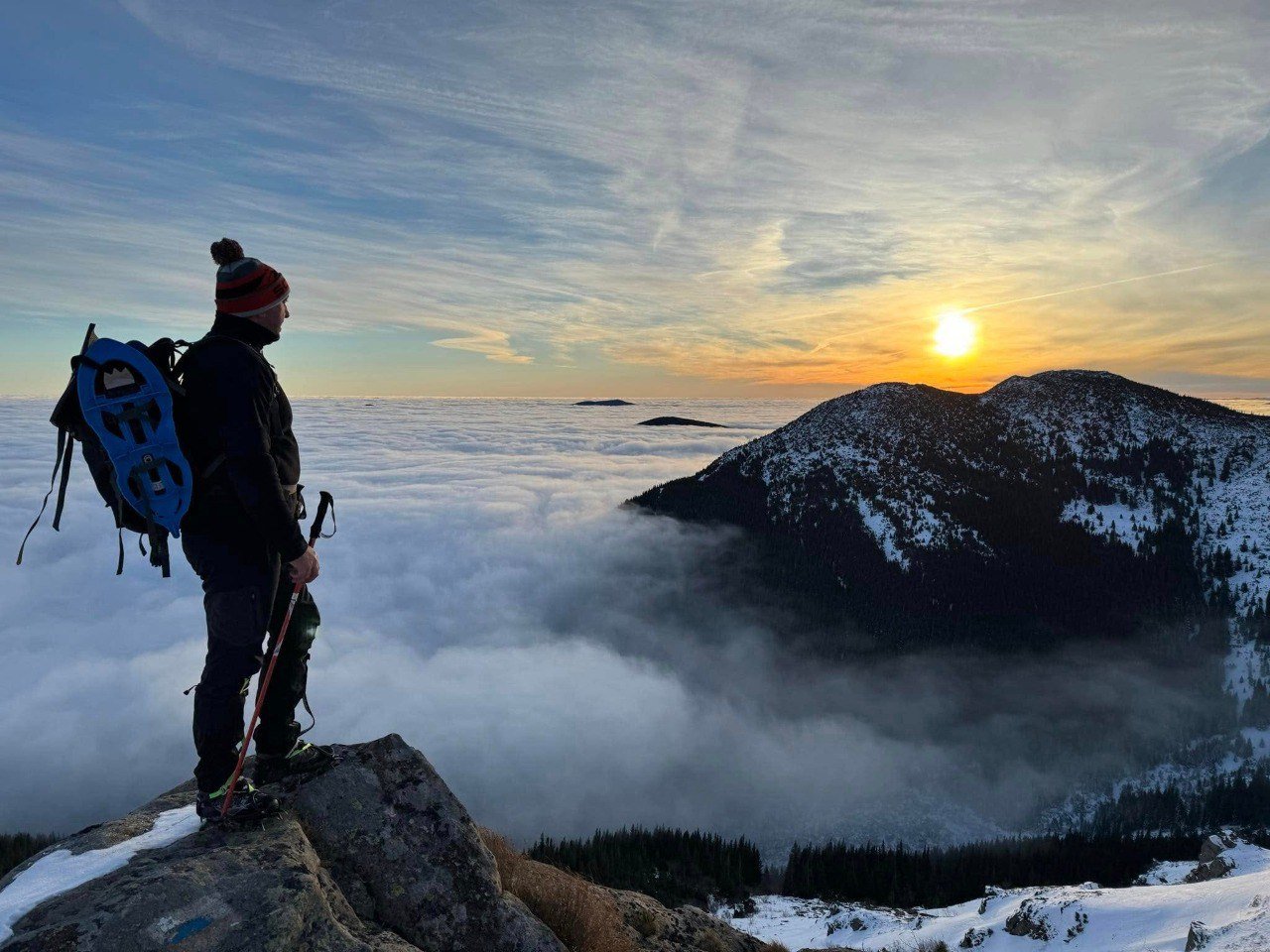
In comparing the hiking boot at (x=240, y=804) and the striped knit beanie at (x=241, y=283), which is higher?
the striped knit beanie at (x=241, y=283)

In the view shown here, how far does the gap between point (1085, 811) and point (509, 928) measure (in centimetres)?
21441

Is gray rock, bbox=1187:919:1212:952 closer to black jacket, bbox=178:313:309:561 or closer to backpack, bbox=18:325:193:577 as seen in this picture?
black jacket, bbox=178:313:309:561

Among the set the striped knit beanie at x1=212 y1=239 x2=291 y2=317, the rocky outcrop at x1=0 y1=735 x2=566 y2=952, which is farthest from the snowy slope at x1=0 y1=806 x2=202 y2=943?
the striped knit beanie at x1=212 y1=239 x2=291 y2=317

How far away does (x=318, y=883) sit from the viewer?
5910mm

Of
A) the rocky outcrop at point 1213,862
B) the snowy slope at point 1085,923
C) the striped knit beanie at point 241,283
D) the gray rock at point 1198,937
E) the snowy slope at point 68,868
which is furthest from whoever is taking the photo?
the rocky outcrop at point 1213,862

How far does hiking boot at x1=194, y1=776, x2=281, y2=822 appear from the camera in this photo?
618 centimetres

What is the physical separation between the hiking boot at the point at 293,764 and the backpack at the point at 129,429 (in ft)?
10.1

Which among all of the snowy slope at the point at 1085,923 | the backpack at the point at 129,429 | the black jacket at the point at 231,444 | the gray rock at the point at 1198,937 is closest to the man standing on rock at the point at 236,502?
the black jacket at the point at 231,444

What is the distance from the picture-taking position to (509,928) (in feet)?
23.4

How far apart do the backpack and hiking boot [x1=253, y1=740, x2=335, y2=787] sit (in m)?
3.09

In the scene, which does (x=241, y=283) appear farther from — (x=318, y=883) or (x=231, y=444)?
(x=318, y=883)

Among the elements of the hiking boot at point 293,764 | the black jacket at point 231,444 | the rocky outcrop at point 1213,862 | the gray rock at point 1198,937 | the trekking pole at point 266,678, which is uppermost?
the black jacket at point 231,444

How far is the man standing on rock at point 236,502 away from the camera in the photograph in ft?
17.9

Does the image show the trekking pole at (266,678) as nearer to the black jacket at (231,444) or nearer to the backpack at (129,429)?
the black jacket at (231,444)
